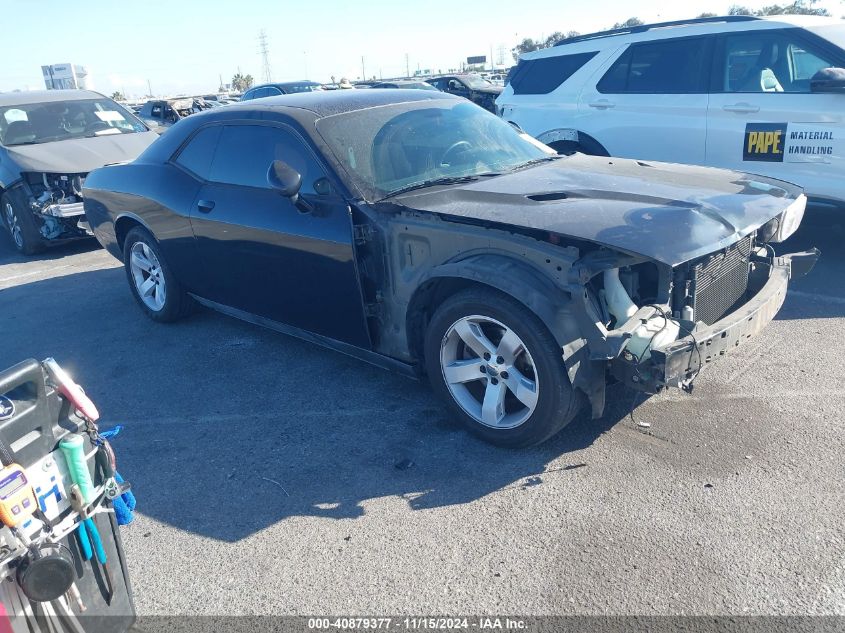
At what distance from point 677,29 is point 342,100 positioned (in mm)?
3846

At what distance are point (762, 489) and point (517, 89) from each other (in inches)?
232

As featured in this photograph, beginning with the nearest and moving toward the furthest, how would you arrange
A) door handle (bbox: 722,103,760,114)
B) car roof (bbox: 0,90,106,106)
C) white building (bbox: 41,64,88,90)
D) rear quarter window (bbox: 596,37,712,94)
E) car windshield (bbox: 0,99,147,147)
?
door handle (bbox: 722,103,760,114) → rear quarter window (bbox: 596,37,712,94) → car windshield (bbox: 0,99,147,147) → car roof (bbox: 0,90,106,106) → white building (bbox: 41,64,88,90)

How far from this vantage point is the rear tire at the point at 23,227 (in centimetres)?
859

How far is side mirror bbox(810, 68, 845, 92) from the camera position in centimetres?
564

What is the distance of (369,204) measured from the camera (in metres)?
3.92

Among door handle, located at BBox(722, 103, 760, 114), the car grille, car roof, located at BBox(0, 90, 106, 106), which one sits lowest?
the car grille

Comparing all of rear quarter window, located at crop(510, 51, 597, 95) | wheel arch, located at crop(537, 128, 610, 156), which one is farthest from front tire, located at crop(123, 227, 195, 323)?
rear quarter window, located at crop(510, 51, 597, 95)

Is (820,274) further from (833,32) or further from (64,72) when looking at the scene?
(64,72)

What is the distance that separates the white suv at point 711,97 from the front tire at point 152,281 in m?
4.15

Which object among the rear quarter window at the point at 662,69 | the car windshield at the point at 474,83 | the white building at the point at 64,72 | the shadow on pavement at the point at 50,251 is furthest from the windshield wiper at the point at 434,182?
the white building at the point at 64,72

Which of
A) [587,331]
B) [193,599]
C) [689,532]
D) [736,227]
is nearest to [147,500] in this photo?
[193,599]

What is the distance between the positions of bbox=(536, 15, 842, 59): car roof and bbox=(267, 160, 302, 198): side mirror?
4.56m

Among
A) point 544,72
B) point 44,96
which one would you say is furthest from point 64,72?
point 544,72

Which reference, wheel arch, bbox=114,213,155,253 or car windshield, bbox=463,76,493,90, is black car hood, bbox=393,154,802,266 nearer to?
wheel arch, bbox=114,213,155,253
